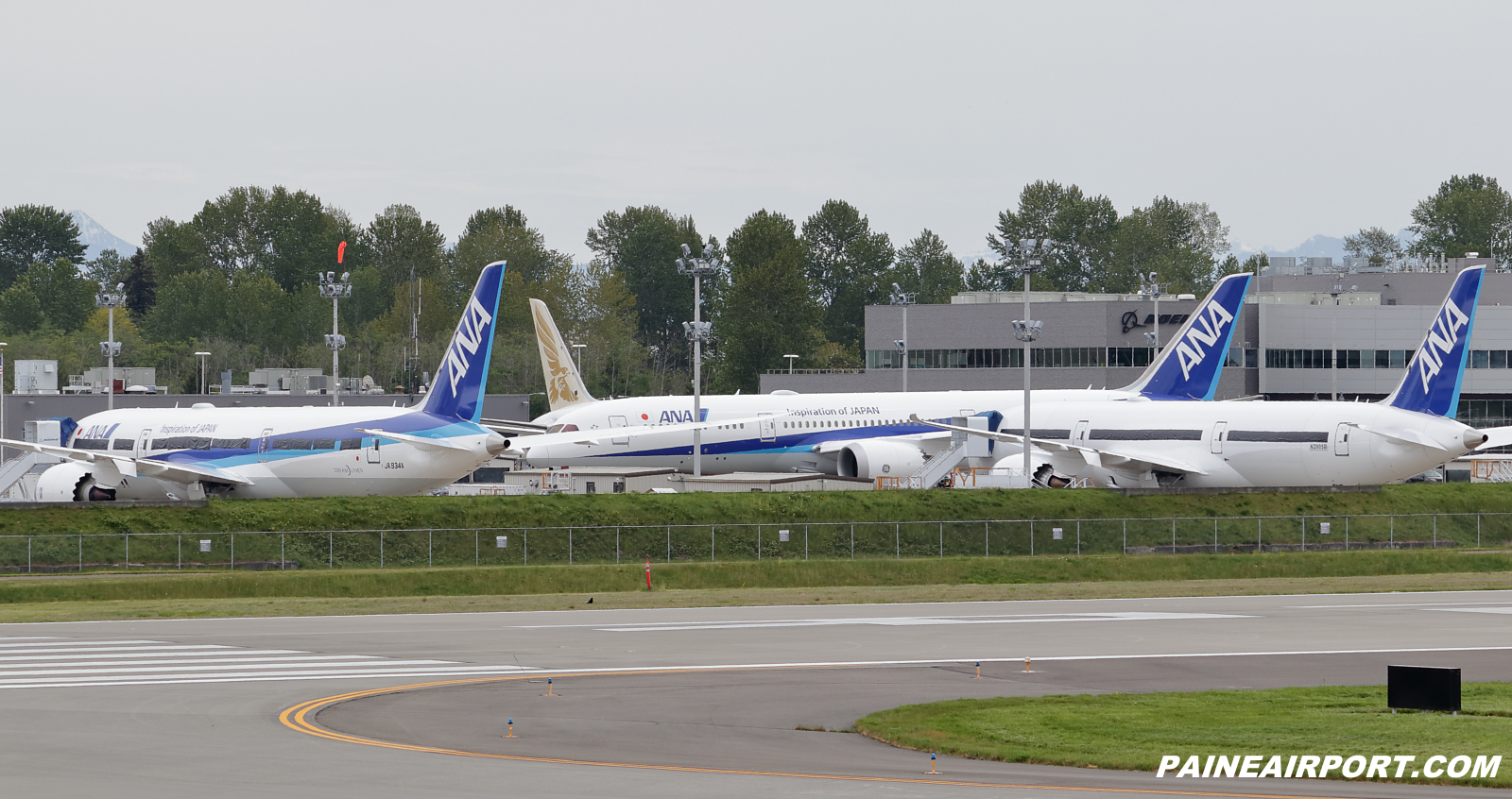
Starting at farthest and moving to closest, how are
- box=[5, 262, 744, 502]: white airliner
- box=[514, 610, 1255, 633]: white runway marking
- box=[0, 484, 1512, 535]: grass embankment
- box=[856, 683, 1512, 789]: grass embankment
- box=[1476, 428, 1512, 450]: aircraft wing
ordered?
box=[1476, 428, 1512, 450]: aircraft wing < box=[5, 262, 744, 502]: white airliner < box=[0, 484, 1512, 535]: grass embankment < box=[514, 610, 1255, 633]: white runway marking < box=[856, 683, 1512, 789]: grass embankment

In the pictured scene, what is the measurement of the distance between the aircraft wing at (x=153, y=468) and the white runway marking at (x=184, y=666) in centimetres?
2372

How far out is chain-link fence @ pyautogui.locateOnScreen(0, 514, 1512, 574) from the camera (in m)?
49.9

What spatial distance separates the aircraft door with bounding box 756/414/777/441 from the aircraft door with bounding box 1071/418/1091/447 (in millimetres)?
12241

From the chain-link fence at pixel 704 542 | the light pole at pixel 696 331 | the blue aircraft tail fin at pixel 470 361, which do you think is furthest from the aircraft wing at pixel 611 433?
the blue aircraft tail fin at pixel 470 361

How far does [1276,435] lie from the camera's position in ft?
199

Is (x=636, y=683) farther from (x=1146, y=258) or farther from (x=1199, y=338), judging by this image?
(x=1146, y=258)

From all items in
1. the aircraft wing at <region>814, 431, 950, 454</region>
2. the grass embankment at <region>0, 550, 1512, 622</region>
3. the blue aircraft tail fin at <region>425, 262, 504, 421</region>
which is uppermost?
the blue aircraft tail fin at <region>425, 262, 504, 421</region>

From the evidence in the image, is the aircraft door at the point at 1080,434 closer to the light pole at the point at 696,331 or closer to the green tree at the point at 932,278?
the light pole at the point at 696,331

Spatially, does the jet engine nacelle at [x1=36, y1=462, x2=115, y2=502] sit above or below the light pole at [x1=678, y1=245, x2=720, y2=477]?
below

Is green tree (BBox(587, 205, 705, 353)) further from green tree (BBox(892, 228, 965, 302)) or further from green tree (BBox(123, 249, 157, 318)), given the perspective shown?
green tree (BBox(123, 249, 157, 318))

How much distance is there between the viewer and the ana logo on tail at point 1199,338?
73688mm

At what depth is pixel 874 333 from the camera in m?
126

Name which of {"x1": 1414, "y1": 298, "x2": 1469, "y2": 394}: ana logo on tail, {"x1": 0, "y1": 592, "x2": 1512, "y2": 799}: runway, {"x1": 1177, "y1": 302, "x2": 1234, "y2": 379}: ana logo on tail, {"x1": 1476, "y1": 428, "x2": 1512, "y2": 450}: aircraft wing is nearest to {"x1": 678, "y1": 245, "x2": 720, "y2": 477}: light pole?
{"x1": 1177, "y1": 302, "x2": 1234, "y2": 379}: ana logo on tail

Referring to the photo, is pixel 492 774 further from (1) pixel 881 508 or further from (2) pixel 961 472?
(2) pixel 961 472
